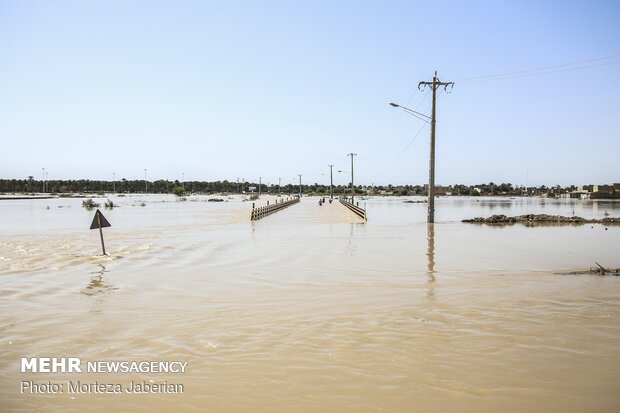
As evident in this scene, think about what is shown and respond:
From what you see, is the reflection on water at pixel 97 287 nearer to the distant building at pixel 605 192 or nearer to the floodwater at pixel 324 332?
the floodwater at pixel 324 332

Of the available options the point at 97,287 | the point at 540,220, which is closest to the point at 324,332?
the point at 97,287

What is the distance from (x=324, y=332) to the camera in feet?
24.8

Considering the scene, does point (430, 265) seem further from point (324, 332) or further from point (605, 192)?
point (605, 192)

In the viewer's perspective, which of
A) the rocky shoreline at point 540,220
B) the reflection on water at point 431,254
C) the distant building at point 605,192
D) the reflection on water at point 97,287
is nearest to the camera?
the reflection on water at point 97,287

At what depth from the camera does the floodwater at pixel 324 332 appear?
17.1 ft

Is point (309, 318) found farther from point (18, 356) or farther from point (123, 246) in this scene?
point (123, 246)

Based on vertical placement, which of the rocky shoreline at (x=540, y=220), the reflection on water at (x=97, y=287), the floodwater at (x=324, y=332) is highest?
the rocky shoreline at (x=540, y=220)

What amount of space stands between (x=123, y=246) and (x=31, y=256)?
4112mm

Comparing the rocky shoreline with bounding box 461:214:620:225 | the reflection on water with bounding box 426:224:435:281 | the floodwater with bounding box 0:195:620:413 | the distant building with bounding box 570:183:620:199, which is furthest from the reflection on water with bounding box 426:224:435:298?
the distant building with bounding box 570:183:620:199

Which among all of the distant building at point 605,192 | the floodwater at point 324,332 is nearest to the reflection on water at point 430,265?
the floodwater at point 324,332

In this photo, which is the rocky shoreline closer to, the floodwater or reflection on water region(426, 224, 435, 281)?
reflection on water region(426, 224, 435, 281)

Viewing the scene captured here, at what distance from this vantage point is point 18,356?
645cm

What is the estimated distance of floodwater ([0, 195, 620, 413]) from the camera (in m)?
5.22

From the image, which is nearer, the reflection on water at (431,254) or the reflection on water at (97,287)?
the reflection on water at (97,287)
